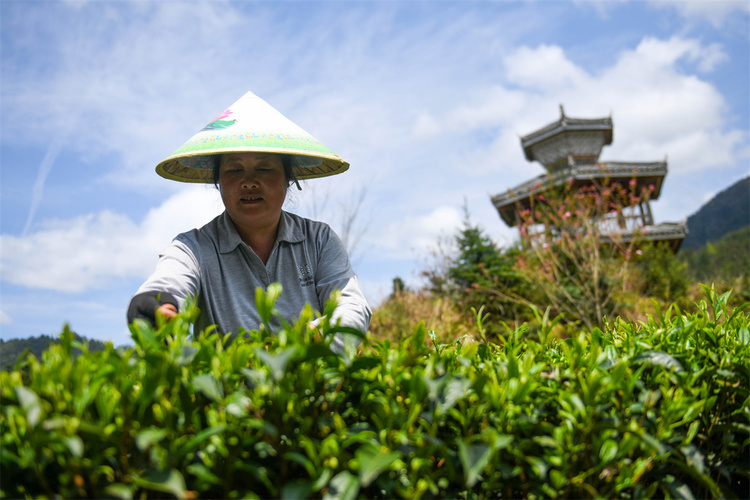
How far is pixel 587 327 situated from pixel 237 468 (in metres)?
9.62

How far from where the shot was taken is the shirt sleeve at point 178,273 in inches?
70.8

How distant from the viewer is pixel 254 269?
2562mm

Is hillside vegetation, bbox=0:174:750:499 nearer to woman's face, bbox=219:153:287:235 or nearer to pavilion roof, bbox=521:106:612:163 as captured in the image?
woman's face, bbox=219:153:287:235

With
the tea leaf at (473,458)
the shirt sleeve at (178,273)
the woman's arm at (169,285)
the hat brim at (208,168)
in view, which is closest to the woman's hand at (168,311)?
the woman's arm at (169,285)

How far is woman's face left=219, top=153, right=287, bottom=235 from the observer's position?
7.91 ft

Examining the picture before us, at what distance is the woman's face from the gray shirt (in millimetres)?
134

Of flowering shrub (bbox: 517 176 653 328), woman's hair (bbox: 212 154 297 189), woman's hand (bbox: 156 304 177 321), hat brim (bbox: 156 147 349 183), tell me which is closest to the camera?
woman's hand (bbox: 156 304 177 321)

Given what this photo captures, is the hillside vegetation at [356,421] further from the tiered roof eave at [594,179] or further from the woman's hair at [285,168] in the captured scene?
the tiered roof eave at [594,179]

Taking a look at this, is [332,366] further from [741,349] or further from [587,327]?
[587,327]

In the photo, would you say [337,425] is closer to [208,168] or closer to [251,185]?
[251,185]

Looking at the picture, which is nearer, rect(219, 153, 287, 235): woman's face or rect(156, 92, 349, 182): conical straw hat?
rect(156, 92, 349, 182): conical straw hat

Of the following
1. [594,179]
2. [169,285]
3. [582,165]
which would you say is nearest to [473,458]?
[169,285]

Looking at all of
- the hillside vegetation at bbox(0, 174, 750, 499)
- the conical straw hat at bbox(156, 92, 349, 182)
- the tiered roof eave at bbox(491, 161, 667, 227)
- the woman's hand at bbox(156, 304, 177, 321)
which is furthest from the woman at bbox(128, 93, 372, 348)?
the tiered roof eave at bbox(491, 161, 667, 227)

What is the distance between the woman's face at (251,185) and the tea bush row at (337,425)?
143 centimetres
